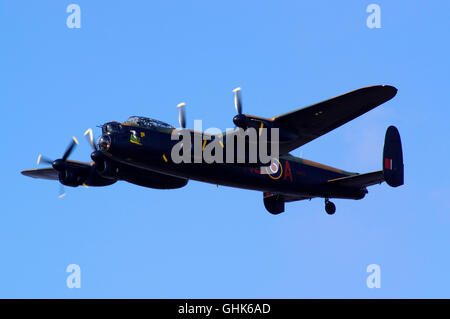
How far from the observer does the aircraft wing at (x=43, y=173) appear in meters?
32.9

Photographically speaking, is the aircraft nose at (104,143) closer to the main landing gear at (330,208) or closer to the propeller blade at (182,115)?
the propeller blade at (182,115)

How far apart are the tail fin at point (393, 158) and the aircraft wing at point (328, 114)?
15.0 feet

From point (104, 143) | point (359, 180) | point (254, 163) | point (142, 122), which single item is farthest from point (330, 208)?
point (104, 143)

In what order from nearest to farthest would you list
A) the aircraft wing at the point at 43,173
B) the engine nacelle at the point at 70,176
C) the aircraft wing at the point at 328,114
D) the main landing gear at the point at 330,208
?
the aircraft wing at the point at 328,114 < the engine nacelle at the point at 70,176 < the main landing gear at the point at 330,208 < the aircraft wing at the point at 43,173

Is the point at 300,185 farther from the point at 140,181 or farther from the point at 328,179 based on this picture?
Answer: the point at 140,181

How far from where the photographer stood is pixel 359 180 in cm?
3061

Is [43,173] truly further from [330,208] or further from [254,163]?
[330,208]

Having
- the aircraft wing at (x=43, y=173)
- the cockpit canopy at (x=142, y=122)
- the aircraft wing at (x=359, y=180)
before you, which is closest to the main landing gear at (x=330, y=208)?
the aircraft wing at (x=359, y=180)

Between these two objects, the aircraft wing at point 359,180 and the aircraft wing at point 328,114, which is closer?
the aircraft wing at point 328,114

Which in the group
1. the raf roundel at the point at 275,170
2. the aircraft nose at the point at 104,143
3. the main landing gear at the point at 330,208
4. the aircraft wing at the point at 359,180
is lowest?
the main landing gear at the point at 330,208

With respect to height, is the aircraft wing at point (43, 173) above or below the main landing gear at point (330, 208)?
above

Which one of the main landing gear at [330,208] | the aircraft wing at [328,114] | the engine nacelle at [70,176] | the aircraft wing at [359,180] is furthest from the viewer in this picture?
the main landing gear at [330,208]

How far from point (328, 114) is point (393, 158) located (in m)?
6.23
